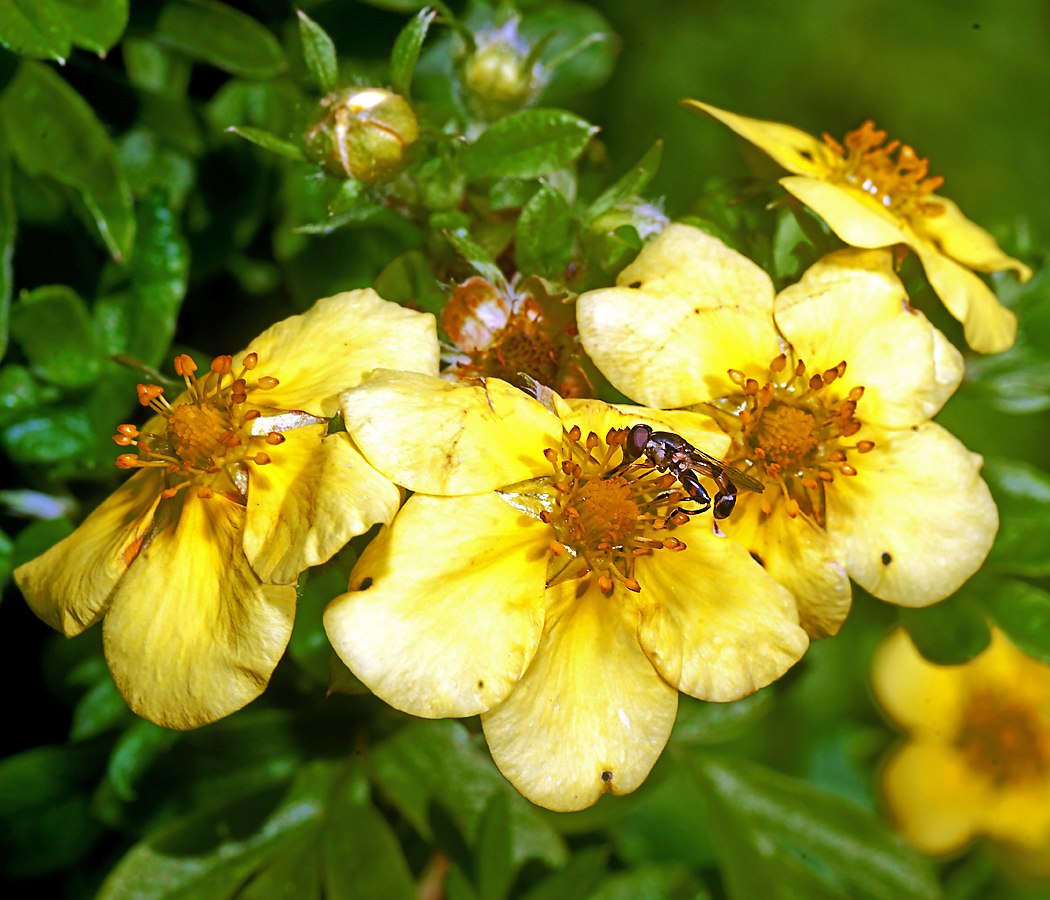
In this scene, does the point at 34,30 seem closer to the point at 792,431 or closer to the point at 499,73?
the point at 499,73

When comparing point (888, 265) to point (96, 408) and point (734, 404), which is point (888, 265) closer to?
point (734, 404)

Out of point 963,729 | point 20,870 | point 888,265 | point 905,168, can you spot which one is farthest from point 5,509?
point 963,729

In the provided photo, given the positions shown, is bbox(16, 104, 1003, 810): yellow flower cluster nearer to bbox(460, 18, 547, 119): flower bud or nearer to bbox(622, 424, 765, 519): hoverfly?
bbox(622, 424, 765, 519): hoverfly

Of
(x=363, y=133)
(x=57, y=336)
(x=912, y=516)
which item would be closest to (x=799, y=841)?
(x=912, y=516)

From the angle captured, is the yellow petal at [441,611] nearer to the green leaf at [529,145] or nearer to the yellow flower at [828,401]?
the yellow flower at [828,401]

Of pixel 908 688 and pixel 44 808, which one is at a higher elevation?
pixel 44 808

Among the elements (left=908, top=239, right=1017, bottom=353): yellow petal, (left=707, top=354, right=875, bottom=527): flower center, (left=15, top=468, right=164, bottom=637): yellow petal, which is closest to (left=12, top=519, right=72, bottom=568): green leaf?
(left=15, top=468, right=164, bottom=637): yellow petal
